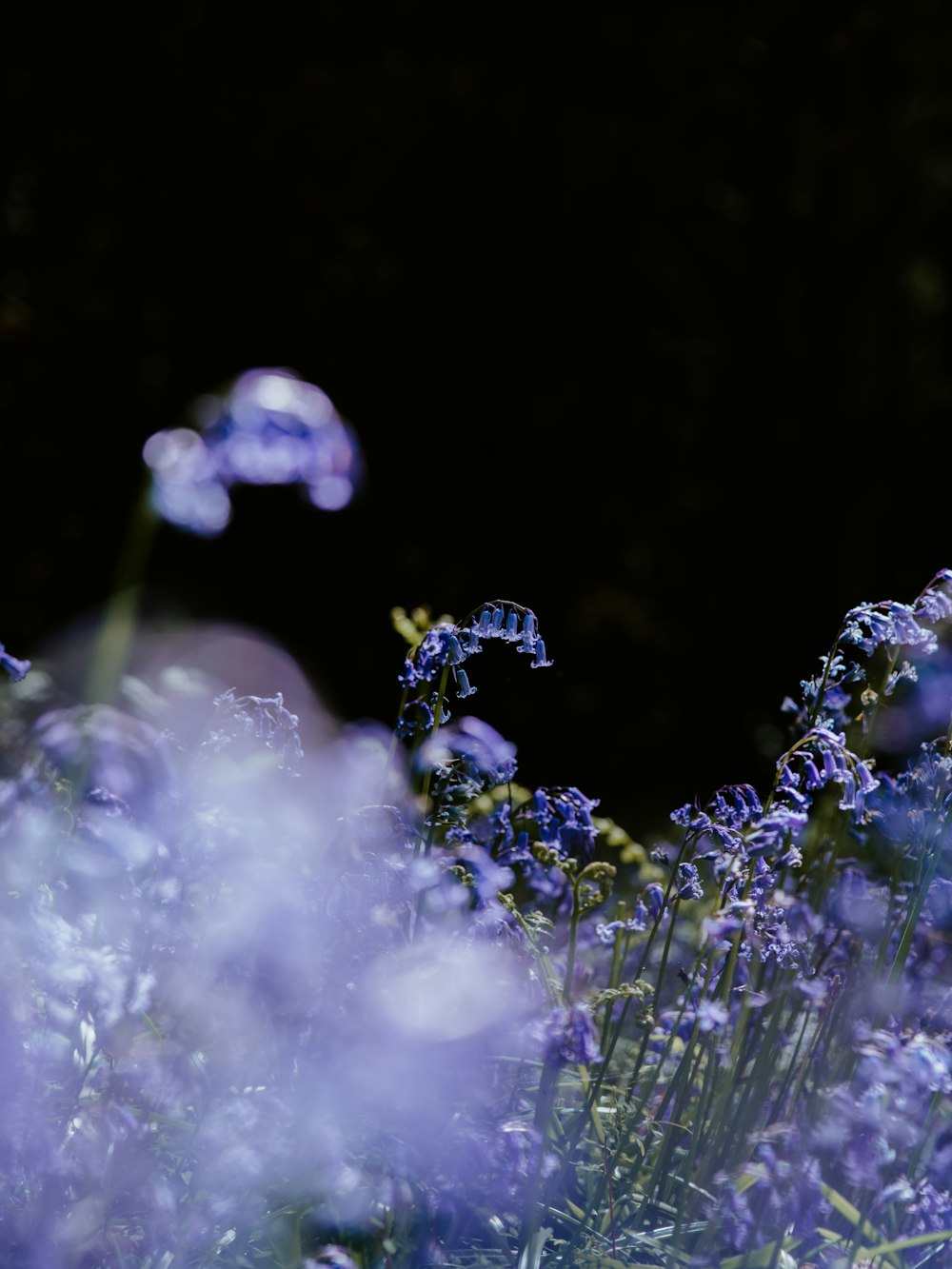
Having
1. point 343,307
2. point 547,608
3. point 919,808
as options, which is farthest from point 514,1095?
point 343,307

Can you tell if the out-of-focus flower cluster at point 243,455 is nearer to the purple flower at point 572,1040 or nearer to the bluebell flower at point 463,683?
the bluebell flower at point 463,683

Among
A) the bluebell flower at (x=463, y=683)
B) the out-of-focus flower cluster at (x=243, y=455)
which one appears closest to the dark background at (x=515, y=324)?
the bluebell flower at (x=463, y=683)

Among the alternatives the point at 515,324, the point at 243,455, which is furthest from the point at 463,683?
the point at 515,324

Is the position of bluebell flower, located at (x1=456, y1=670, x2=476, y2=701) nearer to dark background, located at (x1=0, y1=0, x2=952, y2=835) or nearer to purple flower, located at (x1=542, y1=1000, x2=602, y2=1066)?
purple flower, located at (x1=542, y1=1000, x2=602, y2=1066)

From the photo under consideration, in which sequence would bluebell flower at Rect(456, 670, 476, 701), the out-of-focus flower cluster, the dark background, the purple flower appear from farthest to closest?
the dark background
bluebell flower at Rect(456, 670, 476, 701)
the out-of-focus flower cluster
the purple flower

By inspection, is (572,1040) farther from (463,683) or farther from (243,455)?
(243,455)

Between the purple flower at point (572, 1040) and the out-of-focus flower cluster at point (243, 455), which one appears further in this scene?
the out-of-focus flower cluster at point (243, 455)

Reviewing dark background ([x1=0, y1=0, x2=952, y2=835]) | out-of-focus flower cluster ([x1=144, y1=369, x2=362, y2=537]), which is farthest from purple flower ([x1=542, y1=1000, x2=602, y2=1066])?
dark background ([x1=0, y1=0, x2=952, y2=835])

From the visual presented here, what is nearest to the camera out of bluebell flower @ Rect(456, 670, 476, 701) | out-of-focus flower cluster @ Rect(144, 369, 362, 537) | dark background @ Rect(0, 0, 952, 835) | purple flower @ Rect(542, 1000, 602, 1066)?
purple flower @ Rect(542, 1000, 602, 1066)
